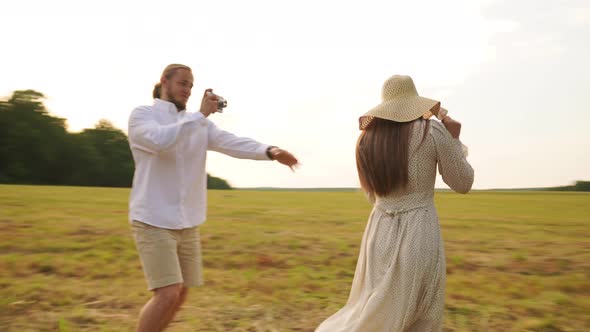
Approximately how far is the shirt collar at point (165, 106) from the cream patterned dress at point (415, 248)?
1.52m

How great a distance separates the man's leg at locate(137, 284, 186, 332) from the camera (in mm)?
3541

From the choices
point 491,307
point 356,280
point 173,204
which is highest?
point 173,204

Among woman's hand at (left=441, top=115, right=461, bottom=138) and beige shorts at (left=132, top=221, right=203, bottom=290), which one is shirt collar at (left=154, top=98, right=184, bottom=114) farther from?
woman's hand at (left=441, top=115, right=461, bottom=138)

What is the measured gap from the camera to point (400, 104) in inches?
120

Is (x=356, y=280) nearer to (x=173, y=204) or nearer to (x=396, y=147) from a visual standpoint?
(x=396, y=147)

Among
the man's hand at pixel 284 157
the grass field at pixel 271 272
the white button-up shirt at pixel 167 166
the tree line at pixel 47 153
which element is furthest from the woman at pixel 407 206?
the tree line at pixel 47 153

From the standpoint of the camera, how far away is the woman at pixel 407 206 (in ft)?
9.63

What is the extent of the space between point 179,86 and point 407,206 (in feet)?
5.52

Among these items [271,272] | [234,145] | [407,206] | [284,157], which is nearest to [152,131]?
[234,145]

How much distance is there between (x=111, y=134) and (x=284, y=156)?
50187mm

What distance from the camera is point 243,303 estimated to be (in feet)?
19.6

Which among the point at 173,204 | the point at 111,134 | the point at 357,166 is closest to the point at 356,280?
the point at 357,166

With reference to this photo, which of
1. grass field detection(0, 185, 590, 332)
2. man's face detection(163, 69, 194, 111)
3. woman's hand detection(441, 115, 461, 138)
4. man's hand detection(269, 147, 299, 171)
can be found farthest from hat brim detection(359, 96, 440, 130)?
grass field detection(0, 185, 590, 332)

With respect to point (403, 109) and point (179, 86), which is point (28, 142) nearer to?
point (179, 86)
